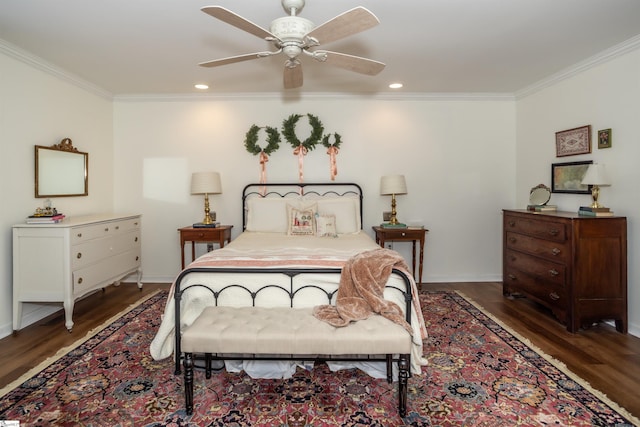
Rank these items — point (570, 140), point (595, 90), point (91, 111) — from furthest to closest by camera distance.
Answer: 1. point (91, 111)
2. point (570, 140)
3. point (595, 90)

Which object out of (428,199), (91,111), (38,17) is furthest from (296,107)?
(38,17)

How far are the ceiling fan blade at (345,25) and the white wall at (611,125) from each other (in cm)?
267

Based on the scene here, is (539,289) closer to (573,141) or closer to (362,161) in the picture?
(573,141)

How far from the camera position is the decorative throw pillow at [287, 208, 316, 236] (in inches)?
162

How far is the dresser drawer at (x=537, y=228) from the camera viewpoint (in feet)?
11.1

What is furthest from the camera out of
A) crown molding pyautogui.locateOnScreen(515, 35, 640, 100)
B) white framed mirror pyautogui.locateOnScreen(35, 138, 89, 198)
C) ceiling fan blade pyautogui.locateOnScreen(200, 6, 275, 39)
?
white framed mirror pyautogui.locateOnScreen(35, 138, 89, 198)

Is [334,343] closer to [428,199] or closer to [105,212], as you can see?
[428,199]

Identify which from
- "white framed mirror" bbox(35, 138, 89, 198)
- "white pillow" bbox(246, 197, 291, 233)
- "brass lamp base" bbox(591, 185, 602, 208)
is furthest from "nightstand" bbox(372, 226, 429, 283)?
"white framed mirror" bbox(35, 138, 89, 198)

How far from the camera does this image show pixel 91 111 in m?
4.44

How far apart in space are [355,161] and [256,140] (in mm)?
1340

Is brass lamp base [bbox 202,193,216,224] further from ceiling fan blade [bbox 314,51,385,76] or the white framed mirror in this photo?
ceiling fan blade [bbox 314,51,385,76]

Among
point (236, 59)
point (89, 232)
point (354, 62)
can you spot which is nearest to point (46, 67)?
point (89, 232)

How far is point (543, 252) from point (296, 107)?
10.9ft

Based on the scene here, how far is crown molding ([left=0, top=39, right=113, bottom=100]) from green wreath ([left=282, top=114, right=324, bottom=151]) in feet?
7.54
